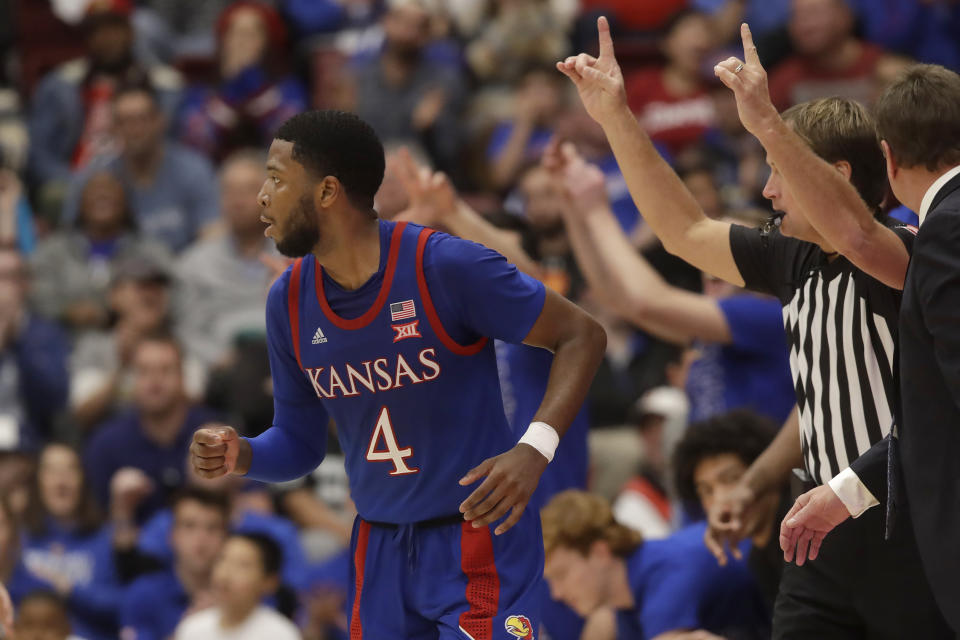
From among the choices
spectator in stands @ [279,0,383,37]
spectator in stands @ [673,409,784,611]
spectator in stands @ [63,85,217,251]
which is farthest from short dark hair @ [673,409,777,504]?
spectator in stands @ [279,0,383,37]

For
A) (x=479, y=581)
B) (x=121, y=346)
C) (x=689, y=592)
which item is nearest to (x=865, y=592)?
(x=479, y=581)

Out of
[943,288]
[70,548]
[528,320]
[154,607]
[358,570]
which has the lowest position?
[154,607]

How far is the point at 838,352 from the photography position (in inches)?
151

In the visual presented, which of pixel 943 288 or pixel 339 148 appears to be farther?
pixel 339 148

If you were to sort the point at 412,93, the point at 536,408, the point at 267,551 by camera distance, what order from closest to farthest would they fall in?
the point at 536,408 < the point at 267,551 < the point at 412,93

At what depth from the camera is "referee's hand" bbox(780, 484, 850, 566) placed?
3473 millimetres

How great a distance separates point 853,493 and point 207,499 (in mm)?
4830

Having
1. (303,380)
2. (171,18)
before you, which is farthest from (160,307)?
(303,380)

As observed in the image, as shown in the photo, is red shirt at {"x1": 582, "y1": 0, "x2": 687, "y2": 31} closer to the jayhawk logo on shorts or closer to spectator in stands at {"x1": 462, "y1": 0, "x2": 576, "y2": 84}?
spectator in stands at {"x1": 462, "y1": 0, "x2": 576, "y2": 84}

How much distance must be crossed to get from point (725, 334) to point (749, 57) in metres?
2.37

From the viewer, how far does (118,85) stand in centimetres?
1110

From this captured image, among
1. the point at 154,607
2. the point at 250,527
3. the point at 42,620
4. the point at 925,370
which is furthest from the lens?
the point at 154,607

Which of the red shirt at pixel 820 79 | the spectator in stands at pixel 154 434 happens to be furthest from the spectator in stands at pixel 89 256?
the red shirt at pixel 820 79

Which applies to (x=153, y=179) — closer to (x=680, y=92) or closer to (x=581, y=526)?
(x=680, y=92)
